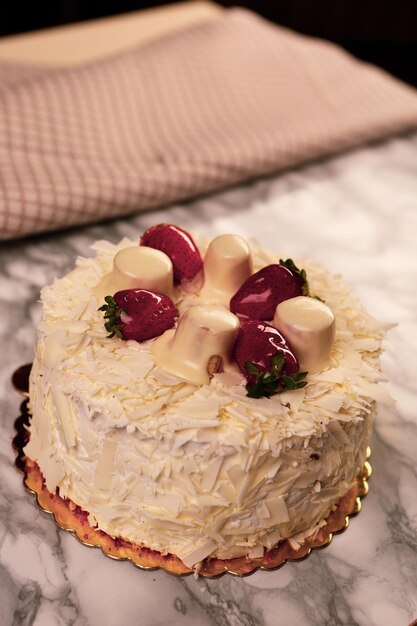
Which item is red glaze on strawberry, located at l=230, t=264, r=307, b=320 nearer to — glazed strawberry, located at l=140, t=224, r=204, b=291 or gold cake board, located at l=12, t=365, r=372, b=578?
glazed strawberry, located at l=140, t=224, r=204, b=291

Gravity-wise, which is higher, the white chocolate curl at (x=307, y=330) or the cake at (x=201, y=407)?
the white chocolate curl at (x=307, y=330)

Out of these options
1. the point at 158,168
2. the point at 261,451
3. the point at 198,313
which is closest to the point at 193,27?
the point at 158,168

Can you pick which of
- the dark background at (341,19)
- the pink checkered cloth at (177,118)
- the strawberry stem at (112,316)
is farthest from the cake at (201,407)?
the dark background at (341,19)

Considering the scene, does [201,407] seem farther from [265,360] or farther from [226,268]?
[226,268]

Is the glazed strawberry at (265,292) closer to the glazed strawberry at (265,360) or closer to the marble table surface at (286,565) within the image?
the glazed strawberry at (265,360)

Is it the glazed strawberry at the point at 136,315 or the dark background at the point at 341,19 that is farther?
the dark background at the point at 341,19

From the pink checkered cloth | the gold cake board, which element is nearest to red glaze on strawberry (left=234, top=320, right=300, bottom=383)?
the gold cake board

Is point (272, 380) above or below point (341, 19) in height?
above

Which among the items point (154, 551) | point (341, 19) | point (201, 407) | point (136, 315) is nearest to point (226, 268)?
point (136, 315)
